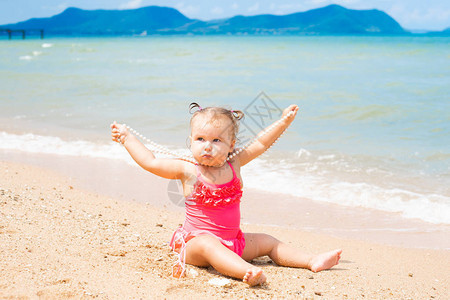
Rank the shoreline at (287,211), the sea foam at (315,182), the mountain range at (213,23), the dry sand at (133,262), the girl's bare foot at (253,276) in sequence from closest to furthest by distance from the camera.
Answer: the dry sand at (133,262) → the girl's bare foot at (253,276) → the shoreline at (287,211) → the sea foam at (315,182) → the mountain range at (213,23)

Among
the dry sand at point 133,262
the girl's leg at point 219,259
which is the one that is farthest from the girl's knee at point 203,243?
the dry sand at point 133,262

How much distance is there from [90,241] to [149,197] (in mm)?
1702

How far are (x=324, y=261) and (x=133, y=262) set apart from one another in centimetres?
118

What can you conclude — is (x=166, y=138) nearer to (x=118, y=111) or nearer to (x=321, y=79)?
(x=118, y=111)

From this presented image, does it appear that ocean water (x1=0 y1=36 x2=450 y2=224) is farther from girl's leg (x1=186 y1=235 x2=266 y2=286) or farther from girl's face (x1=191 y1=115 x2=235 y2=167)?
girl's leg (x1=186 y1=235 x2=266 y2=286)

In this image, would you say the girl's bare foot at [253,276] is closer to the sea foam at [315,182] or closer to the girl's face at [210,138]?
the girl's face at [210,138]

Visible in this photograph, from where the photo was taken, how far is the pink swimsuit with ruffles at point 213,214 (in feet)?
9.95

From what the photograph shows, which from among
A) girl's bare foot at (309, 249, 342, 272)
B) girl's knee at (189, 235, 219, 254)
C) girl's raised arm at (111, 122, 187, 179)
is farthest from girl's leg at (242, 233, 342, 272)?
girl's raised arm at (111, 122, 187, 179)

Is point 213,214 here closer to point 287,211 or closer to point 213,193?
point 213,193

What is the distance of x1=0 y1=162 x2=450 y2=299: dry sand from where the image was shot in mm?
2464

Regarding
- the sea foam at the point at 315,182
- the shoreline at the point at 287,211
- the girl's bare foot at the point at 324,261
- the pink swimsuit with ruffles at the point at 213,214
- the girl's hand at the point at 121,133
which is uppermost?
the girl's hand at the point at 121,133

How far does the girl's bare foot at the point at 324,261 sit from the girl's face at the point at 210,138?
877 millimetres

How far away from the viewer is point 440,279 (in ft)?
10.4

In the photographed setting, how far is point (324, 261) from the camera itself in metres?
3.07
